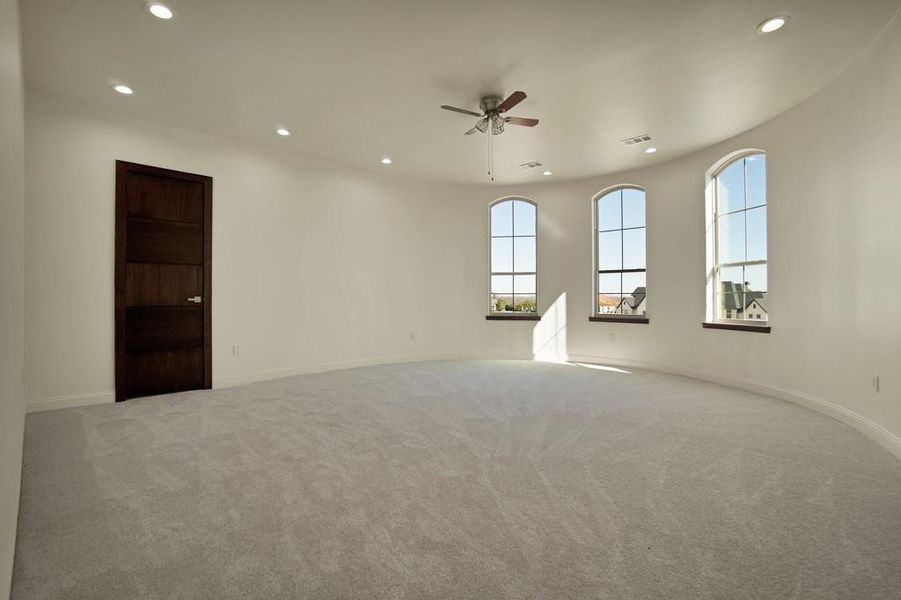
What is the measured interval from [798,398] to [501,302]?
13.4 ft

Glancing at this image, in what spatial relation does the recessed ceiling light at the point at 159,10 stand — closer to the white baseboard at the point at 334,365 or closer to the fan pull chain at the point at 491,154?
the fan pull chain at the point at 491,154

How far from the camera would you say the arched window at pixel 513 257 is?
7.11m

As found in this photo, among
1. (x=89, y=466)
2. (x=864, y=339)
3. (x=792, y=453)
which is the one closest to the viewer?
(x=89, y=466)

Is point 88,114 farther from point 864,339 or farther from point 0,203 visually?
point 864,339

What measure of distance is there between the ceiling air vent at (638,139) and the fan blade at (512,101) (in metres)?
2.02

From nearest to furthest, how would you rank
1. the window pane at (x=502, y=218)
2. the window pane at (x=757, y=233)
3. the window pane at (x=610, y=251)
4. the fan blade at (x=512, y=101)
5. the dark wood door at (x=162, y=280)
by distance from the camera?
1. the fan blade at (x=512, y=101)
2. the dark wood door at (x=162, y=280)
3. the window pane at (x=757, y=233)
4. the window pane at (x=610, y=251)
5. the window pane at (x=502, y=218)

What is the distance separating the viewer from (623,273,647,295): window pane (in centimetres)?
620

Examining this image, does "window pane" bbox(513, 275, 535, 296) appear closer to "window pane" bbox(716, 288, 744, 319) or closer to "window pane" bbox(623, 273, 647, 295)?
"window pane" bbox(623, 273, 647, 295)

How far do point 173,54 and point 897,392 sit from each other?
573cm

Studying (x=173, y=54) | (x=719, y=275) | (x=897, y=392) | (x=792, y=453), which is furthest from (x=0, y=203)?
(x=719, y=275)

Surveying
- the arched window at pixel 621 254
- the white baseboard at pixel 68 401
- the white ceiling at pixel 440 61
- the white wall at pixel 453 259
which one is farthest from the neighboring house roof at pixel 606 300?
the white baseboard at pixel 68 401

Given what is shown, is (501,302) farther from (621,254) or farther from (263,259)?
(263,259)

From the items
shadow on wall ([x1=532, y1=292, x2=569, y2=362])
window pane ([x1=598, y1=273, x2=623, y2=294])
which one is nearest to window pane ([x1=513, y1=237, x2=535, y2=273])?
shadow on wall ([x1=532, y1=292, x2=569, y2=362])

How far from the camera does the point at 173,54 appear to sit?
10.5 ft
